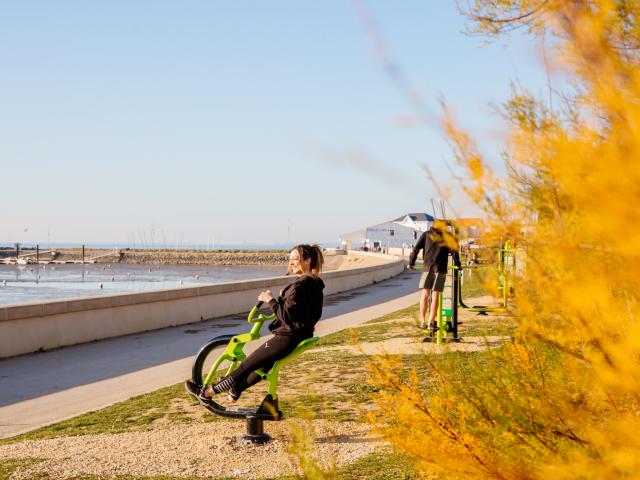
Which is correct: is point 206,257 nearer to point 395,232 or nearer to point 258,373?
point 395,232

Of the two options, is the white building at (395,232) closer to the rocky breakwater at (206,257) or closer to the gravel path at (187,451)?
the rocky breakwater at (206,257)

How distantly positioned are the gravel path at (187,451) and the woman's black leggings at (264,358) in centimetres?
50

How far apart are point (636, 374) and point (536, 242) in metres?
0.55

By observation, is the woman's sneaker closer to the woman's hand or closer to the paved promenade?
the woman's hand

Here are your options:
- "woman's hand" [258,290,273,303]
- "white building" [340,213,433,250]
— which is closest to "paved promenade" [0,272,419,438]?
"woman's hand" [258,290,273,303]

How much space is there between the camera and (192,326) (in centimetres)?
1664

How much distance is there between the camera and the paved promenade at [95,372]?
8477 mm

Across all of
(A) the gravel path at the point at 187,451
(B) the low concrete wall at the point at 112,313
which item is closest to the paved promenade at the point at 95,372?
(B) the low concrete wall at the point at 112,313

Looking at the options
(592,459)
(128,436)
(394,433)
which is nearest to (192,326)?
(128,436)

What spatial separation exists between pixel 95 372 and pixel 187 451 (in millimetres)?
5117

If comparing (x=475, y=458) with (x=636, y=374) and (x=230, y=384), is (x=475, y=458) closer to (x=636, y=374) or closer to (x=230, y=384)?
(x=636, y=374)

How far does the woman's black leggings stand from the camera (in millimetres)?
6418

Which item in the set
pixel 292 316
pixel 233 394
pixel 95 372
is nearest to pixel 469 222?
pixel 292 316

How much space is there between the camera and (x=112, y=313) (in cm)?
1455
